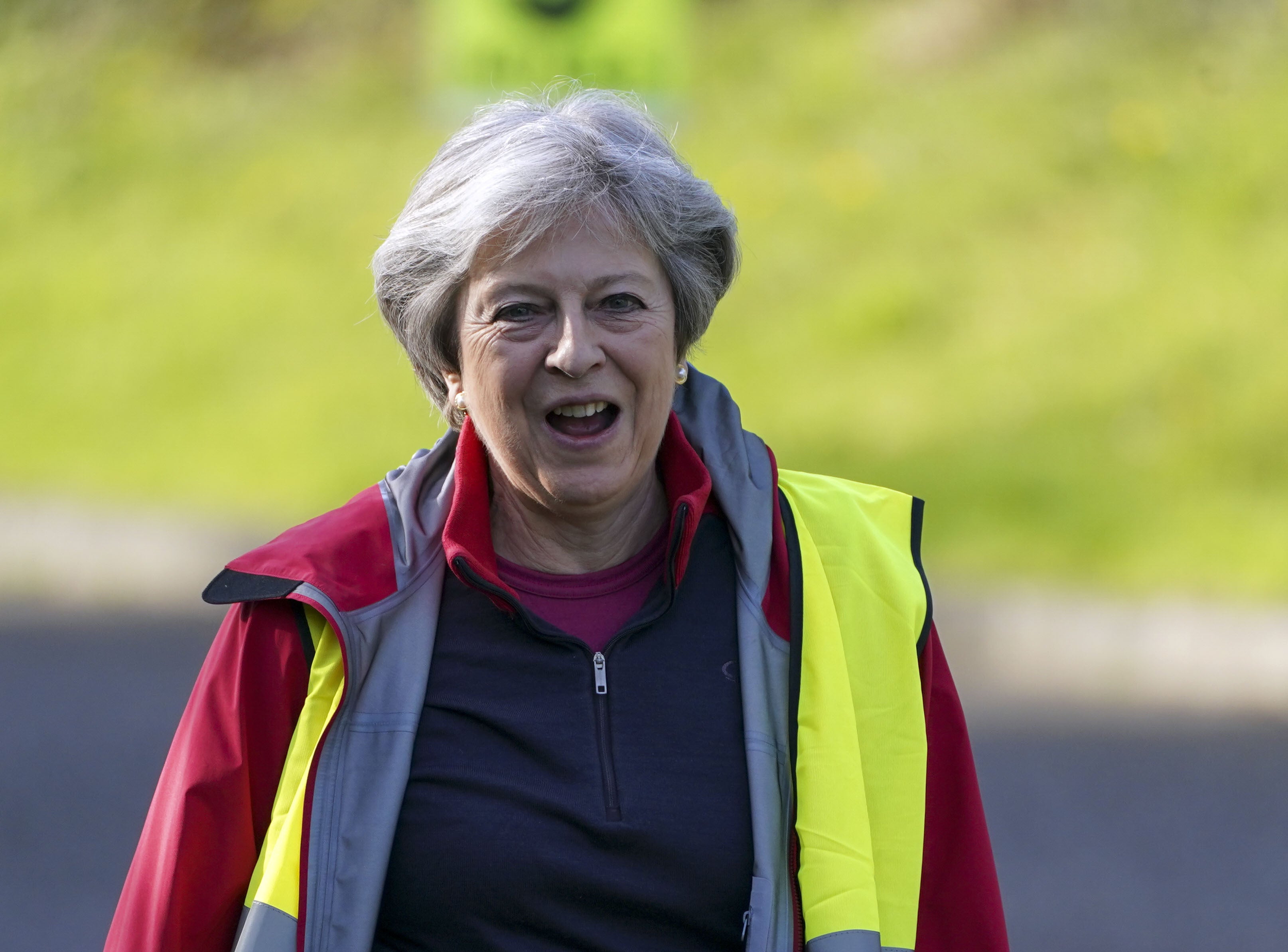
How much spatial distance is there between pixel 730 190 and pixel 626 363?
905cm

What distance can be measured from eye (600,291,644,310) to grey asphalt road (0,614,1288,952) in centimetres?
275

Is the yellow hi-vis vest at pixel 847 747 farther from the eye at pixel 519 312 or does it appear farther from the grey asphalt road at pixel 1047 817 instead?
the grey asphalt road at pixel 1047 817

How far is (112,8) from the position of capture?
47.4 ft

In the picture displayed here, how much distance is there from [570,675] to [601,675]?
0.13 ft

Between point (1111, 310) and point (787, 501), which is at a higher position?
point (1111, 310)

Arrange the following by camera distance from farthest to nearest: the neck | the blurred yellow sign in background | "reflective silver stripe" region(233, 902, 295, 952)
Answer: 1. the blurred yellow sign in background
2. the neck
3. "reflective silver stripe" region(233, 902, 295, 952)

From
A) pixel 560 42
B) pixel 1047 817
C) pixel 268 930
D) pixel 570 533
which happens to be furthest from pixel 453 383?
pixel 560 42

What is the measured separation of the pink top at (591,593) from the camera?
7.18 ft

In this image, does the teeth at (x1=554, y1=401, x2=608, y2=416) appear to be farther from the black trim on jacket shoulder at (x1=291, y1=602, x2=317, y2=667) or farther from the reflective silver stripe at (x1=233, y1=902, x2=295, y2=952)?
the reflective silver stripe at (x1=233, y1=902, x2=295, y2=952)

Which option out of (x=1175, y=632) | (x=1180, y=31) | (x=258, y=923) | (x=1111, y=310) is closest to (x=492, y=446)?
(x=258, y=923)

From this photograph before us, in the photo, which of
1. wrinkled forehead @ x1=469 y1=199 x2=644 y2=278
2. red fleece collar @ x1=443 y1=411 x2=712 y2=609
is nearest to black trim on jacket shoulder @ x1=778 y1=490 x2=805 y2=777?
red fleece collar @ x1=443 y1=411 x2=712 y2=609

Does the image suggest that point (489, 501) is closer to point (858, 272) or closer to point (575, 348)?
point (575, 348)

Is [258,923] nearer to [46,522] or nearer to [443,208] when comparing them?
[443,208]

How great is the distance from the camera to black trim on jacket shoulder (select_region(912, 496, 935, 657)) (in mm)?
2129
